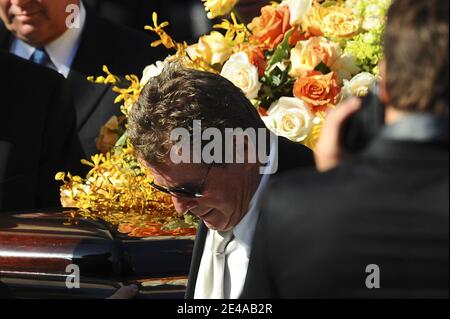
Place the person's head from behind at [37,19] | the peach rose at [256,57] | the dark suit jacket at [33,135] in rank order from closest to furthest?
1. the peach rose at [256,57]
2. the dark suit jacket at [33,135]
3. the person's head from behind at [37,19]

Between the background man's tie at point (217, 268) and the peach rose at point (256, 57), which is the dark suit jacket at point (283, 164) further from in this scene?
the peach rose at point (256, 57)

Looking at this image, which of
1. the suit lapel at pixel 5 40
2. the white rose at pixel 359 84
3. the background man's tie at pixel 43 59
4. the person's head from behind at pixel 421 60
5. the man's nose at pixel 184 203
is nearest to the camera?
the person's head from behind at pixel 421 60

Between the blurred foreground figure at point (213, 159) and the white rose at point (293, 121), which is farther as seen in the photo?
the white rose at point (293, 121)

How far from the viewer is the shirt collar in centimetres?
316

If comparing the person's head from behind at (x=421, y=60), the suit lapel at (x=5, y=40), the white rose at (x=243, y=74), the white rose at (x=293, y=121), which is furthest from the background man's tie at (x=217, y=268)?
the suit lapel at (x=5, y=40)

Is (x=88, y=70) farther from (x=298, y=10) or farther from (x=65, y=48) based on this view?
(x=298, y=10)

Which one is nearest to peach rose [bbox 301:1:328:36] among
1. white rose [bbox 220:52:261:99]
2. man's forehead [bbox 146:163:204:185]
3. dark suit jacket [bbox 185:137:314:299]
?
white rose [bbox 220:52:261:99]

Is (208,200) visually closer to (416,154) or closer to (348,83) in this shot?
(348,83)

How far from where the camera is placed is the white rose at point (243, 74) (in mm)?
3742

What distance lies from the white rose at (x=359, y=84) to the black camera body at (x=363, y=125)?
1621 mm

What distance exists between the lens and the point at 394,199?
1.92 metres

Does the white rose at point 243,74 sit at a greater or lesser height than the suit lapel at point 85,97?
lesser

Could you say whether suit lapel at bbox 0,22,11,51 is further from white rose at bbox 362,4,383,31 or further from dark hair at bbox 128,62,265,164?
dark hair at bbox 128,62,265,164
